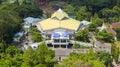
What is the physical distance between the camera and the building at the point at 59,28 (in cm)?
3525

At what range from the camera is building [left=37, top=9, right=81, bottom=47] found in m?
35.2

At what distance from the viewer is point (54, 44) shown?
35.3 metres

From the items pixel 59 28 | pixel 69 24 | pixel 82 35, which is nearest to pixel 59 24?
pixel 59 28

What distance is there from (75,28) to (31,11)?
9.62m

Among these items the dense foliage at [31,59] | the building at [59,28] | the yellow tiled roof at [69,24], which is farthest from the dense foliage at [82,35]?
the dense foliage at [31,59]

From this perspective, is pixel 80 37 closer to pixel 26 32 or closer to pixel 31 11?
pixel 26 32

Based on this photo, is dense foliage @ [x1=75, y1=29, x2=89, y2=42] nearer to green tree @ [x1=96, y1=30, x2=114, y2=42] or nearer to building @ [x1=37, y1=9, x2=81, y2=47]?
building @ [x1=37, y1=9, x2=81, y2=47]

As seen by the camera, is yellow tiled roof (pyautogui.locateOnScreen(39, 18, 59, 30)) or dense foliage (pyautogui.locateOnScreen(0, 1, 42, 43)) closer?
dense foliage (pyautogui.locateOnScreen(0, 1, 42, 43))

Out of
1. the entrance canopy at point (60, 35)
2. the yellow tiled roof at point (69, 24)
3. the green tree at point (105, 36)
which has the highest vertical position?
the yellow tiled roof at point (69, 24)

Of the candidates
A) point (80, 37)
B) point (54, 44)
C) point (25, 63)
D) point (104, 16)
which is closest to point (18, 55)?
point (25, 63)

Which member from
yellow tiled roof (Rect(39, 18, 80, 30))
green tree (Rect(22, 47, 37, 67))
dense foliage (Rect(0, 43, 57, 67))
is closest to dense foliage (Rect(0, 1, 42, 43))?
yellow tiled roof (Rect(39, 18, 80, 30))

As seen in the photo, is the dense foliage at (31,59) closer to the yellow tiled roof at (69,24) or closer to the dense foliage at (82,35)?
the dense foliage at (82,35)

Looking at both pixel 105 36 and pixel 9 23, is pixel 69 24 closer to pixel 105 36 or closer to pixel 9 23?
pixel 105 36

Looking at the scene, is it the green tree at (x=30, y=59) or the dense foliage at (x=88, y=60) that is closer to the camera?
the dense foliage at (x=88, y=60)
